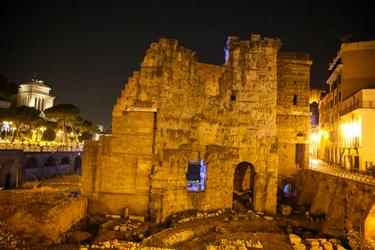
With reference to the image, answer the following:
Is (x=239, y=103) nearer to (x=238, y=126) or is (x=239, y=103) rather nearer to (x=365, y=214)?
(x=238, y=126)

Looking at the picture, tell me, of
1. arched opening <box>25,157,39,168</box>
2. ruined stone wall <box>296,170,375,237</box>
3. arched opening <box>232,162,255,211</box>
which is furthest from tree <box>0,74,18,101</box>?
ruined stone wall <box>296,170,375,237</box>

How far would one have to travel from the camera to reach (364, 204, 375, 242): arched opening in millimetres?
12727

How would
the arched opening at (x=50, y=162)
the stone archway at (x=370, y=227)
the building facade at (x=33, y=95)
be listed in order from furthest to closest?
the building facade at (x=33, y=95) → the arched opening at (x=50, y=162) → the stone archway at (x=370, y=227)

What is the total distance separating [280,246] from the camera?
13.4 metres

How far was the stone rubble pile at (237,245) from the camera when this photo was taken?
12.9 meters

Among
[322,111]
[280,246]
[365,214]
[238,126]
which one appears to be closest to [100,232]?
[280,246]

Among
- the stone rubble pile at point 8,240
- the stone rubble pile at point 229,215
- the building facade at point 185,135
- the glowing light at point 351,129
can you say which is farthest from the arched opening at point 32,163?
the glowing light at point 351,129

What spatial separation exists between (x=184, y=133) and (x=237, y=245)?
23.0 ft

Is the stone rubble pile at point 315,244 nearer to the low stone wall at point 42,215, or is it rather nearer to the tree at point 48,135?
the low stone wall at point 42,215

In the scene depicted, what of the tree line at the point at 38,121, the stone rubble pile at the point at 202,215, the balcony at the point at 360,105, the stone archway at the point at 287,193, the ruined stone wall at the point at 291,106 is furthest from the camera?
the tree line at the point at 38,121

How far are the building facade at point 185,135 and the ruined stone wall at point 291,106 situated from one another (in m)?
3.18

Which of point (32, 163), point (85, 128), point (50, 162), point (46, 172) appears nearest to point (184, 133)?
point (32, 163)

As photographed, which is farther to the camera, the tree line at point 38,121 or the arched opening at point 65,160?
the arched opening at point 65,160

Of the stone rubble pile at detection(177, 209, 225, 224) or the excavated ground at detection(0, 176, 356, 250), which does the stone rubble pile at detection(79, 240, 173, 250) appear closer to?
the excavated ground at detection(0, 176, 356, 250)
